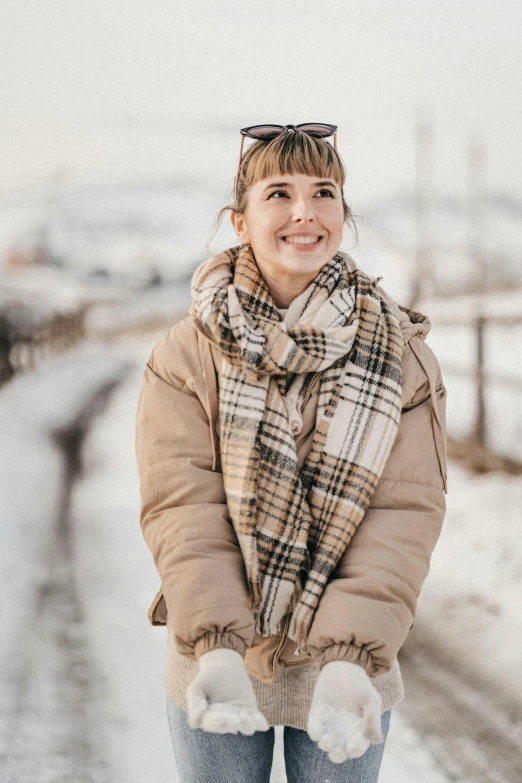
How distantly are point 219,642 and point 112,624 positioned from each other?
6.64 ft

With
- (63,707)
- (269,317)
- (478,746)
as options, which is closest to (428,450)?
(269,317)

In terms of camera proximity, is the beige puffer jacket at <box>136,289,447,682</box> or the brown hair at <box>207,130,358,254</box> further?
the brown hair at <box>207,130,358,254</box>

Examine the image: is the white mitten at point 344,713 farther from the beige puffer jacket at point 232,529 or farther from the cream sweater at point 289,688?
the cream sweater at point 289,688

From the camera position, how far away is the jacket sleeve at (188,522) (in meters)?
1.11

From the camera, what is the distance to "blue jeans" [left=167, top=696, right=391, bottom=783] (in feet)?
3.94

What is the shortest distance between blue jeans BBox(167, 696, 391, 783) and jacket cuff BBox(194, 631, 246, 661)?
20cm

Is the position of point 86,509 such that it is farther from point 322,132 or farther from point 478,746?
point 322,132

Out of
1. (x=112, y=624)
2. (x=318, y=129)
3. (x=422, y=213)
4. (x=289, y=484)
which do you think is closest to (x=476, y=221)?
(x=422, y=213)

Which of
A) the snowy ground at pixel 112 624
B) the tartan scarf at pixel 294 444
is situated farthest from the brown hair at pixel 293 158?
the snowy ground at pixel 112 624

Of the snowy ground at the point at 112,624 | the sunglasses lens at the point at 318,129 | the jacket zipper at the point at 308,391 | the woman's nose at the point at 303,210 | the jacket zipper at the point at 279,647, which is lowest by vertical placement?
the snowy ground at the point at 112,624

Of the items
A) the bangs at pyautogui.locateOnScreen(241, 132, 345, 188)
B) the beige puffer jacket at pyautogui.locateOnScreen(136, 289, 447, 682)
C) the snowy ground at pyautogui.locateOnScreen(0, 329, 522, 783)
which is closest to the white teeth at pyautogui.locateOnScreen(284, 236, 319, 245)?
the bangs at pyautogui.locateOnScreen(241, 132, 345, 188)

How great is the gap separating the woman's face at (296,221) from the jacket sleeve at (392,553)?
258 mm

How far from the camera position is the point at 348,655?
3.58ft

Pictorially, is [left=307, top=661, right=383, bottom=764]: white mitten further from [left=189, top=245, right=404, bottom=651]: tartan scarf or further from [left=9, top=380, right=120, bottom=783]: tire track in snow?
[left=9, top=380, right=120, bottom=783]: tire track in snow
